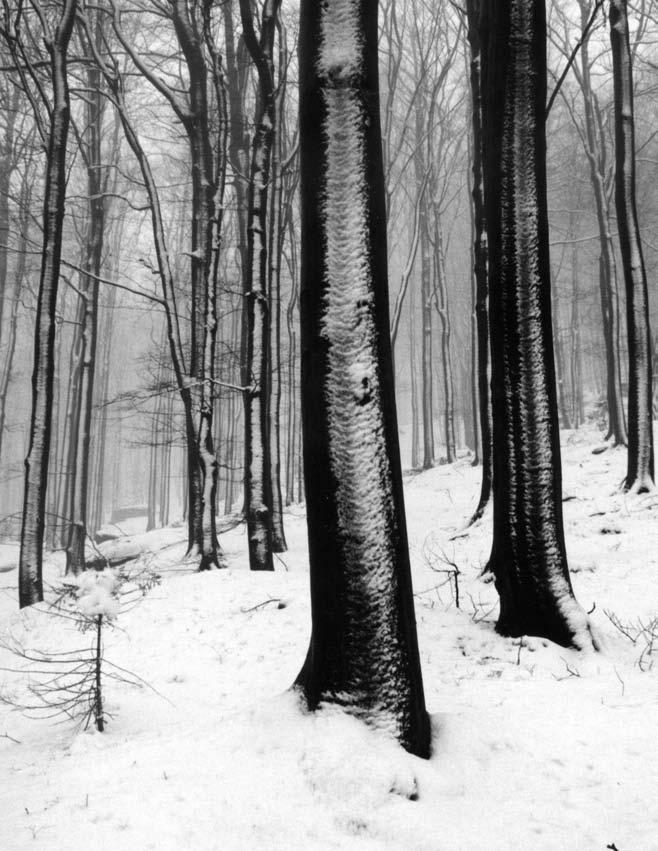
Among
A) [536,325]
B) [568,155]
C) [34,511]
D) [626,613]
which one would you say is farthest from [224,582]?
[568,155]

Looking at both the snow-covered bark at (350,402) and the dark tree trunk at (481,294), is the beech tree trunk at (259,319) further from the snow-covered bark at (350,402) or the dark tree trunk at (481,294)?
the snow-covered bark at (350,402)

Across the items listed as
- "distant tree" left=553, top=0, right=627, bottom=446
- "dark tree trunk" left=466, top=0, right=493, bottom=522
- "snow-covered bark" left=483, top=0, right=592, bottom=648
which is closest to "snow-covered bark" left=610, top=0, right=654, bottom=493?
"dark tree trunk" left=466, top=0, right=493, bottom=522

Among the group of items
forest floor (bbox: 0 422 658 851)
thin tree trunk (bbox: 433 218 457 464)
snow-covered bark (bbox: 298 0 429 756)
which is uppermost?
thin tree trunk (bbox: 433 218 457 464)

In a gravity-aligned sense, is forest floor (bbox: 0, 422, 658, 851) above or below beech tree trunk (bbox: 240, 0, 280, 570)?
below

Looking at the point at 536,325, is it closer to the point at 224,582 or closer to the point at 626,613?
the point at 626,613

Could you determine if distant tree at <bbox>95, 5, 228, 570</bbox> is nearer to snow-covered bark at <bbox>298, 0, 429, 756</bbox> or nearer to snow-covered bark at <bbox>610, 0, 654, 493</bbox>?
snow-covered bark at <bbox>298, 0, 429, 756</bbox>

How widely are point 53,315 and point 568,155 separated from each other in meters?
21.8

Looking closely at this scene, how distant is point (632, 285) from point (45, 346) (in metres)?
9.27

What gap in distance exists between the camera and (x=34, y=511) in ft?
25.9

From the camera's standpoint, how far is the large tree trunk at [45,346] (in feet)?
25.9

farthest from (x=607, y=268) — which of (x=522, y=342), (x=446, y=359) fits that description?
(x=522, y=342)

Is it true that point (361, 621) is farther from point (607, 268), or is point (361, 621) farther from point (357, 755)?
point (607, 268)

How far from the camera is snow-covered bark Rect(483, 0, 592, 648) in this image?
3.81 metres

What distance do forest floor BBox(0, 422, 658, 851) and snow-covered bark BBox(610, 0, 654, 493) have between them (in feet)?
11.3
